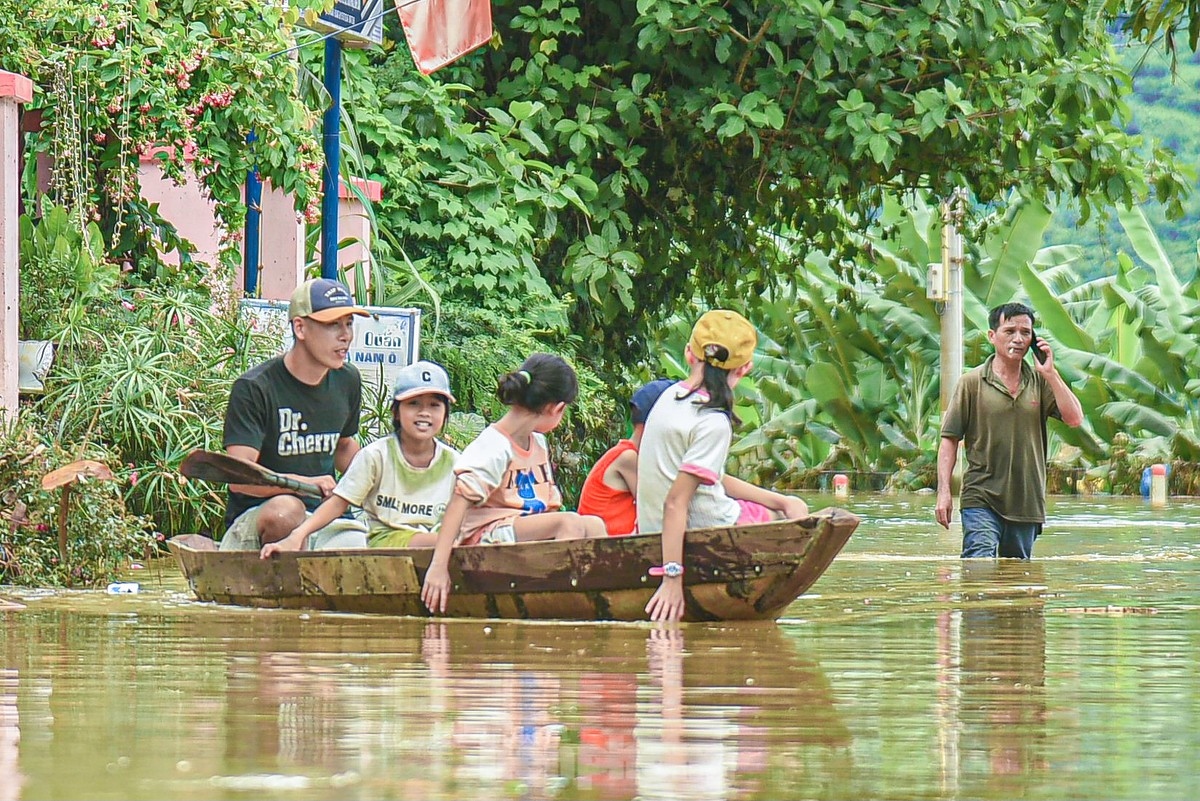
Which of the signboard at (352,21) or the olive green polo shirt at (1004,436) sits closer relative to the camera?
the olive green polo shirt at (1004,436)

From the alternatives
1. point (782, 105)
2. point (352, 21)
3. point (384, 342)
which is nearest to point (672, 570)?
point (384, 342)

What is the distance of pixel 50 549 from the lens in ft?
33.6

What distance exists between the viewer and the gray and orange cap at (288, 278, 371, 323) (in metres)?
9.53

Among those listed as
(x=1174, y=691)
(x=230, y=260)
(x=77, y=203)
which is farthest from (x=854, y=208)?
(x=1174, y=691)

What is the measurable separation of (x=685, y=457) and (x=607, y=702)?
249 centimetres

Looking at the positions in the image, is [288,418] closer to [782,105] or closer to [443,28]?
[443,28]

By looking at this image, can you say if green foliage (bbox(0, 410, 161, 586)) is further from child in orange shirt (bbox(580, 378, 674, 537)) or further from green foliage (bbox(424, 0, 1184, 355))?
green foliage (bbox(424, 0, 1184, 355))

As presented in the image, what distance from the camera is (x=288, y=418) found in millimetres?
9656

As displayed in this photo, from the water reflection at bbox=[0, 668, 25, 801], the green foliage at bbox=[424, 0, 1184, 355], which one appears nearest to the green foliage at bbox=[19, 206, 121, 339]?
the green foliage at bbox=[424, 0, 1184, 355]

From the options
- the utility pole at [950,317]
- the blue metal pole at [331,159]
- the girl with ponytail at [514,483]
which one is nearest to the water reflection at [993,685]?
the girl with ponytail at [514,483]

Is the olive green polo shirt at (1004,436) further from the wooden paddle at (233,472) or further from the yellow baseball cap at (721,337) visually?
the wooden paddle at (233,472)

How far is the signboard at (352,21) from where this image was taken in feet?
41.0

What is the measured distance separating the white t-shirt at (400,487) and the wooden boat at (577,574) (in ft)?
1.13

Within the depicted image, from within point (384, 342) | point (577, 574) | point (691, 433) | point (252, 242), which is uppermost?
point (252, 242)
